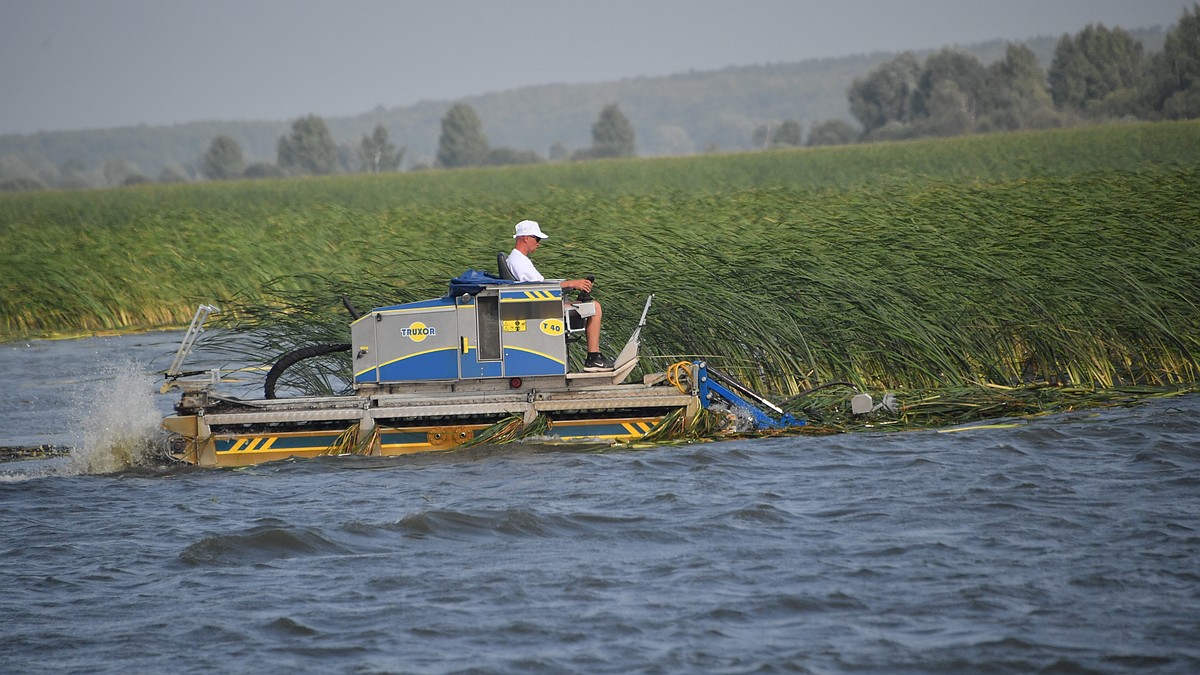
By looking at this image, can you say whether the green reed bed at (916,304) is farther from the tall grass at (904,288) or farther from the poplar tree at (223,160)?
the poplar tree at (223,160)

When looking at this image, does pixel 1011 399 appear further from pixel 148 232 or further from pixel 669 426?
pixel 148 232

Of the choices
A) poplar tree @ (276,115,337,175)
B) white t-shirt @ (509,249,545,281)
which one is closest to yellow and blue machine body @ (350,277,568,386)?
white t-shirt @ (509,249,545,281)

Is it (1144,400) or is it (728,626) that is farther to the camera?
(1144,400)

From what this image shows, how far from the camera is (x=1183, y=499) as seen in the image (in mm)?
10266

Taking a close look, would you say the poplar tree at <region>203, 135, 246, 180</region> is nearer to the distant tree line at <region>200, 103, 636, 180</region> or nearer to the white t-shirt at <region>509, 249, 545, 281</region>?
the distant tree line at <region>200, 103, 636, 180</region>

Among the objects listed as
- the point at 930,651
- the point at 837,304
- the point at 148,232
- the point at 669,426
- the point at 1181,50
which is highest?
the point at 1181,50

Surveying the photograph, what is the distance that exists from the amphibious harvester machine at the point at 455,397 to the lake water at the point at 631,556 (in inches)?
9.5

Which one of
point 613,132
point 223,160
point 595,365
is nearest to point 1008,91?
point 613,132

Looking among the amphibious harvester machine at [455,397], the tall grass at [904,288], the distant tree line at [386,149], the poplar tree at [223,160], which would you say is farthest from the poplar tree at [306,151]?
the amphibious harvester machine at [455,397]

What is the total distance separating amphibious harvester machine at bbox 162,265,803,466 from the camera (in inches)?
490

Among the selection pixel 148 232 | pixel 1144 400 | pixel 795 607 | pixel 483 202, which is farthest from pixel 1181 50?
pixel 795 607

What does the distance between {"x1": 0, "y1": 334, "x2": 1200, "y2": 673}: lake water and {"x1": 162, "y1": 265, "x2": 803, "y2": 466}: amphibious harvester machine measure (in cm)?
24

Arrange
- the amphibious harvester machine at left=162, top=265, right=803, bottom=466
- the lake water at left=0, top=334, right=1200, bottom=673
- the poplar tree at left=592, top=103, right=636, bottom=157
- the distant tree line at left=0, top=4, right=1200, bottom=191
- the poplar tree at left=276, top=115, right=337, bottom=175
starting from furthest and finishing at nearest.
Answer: the poplar tree at left=276, top=115, right=337, bottom=175, the poplar tree at left=592, top=103, right=636, bottom=157, the distant tree line at left=0, top=4, right=1200, bottom=191, the amphibious harvester machine at left=162, top=265, right=803, bottom=466, the lake water at left=0, top=334, right=1200, bottom=673

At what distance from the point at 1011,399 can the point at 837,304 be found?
1945mm
